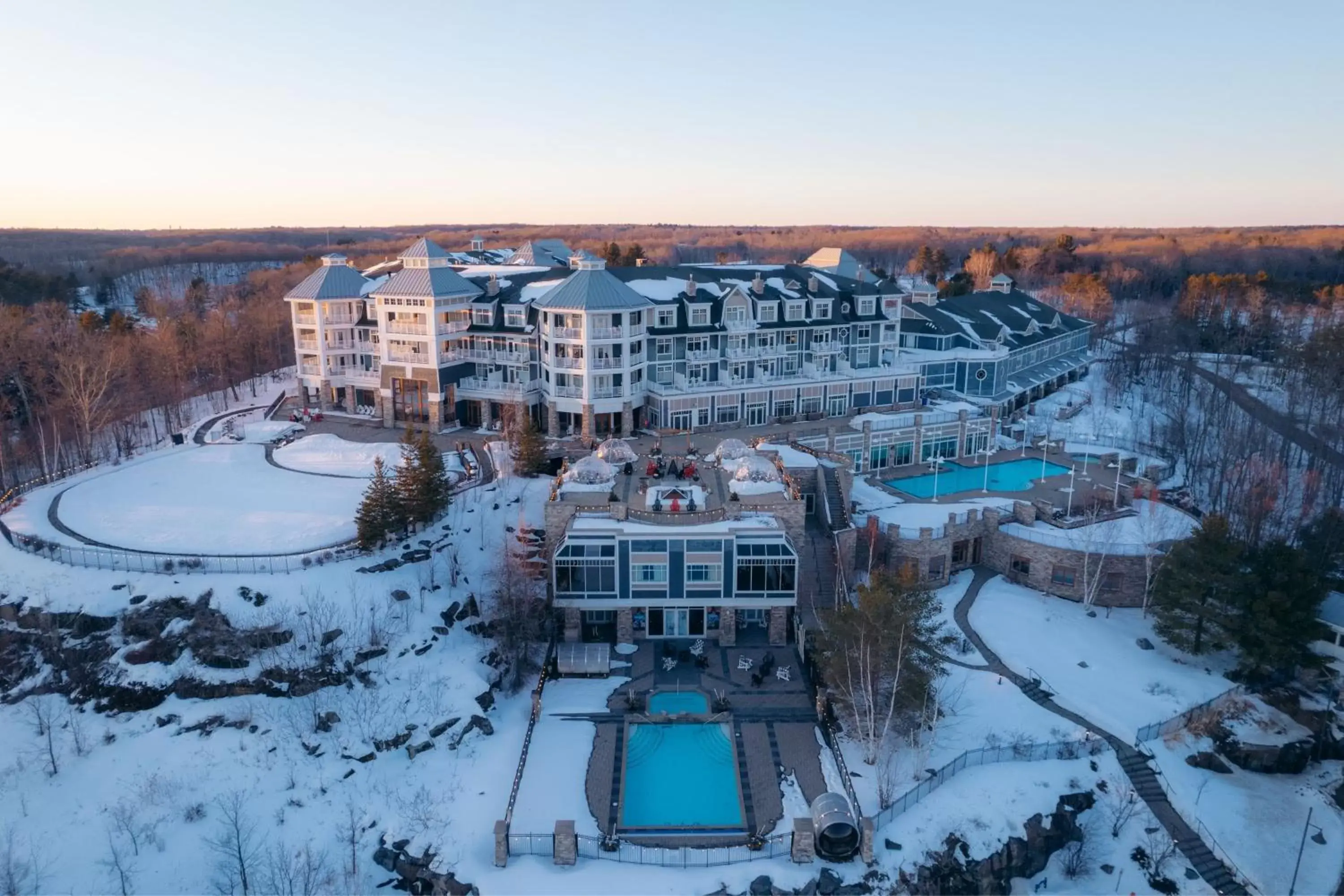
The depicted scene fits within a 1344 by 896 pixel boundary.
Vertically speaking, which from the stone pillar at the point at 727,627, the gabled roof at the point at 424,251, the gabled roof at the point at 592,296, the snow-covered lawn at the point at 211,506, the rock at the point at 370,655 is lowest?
the stone pillar at the point at 727,627

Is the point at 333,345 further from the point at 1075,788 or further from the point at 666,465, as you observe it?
the point at 1075,788

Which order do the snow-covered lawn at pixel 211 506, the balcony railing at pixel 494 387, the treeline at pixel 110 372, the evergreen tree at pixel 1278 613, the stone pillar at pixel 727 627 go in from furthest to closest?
1. the balcony railing at pixel 494 387
2. the treeline at pixel 110 372
3. the snow-covered lawn at pixel 211 506
4. the stone pillar at pixel 727 627
5. the evergreen tree at pixel 1278 613

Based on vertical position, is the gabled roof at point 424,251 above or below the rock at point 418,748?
above

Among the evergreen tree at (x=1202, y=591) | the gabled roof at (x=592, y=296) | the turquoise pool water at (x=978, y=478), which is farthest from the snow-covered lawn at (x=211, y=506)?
the evergreen tree at (x=1202, y=591)

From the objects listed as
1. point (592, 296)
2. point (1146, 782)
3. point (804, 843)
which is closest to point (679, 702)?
point (804, 843)

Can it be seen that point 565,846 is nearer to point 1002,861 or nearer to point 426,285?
point 1002,861

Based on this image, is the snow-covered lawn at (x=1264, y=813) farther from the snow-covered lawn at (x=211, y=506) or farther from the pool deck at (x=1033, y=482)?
the snow-covered lawn at (x=211, y=506)

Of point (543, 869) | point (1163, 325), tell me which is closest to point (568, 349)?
point (543, 869)

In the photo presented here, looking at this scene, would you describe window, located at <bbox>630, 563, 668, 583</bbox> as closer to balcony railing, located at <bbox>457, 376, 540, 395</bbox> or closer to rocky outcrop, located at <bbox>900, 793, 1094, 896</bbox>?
rocky outcrop, located at <bbox>900, 793, 1094, 896</bbox>
